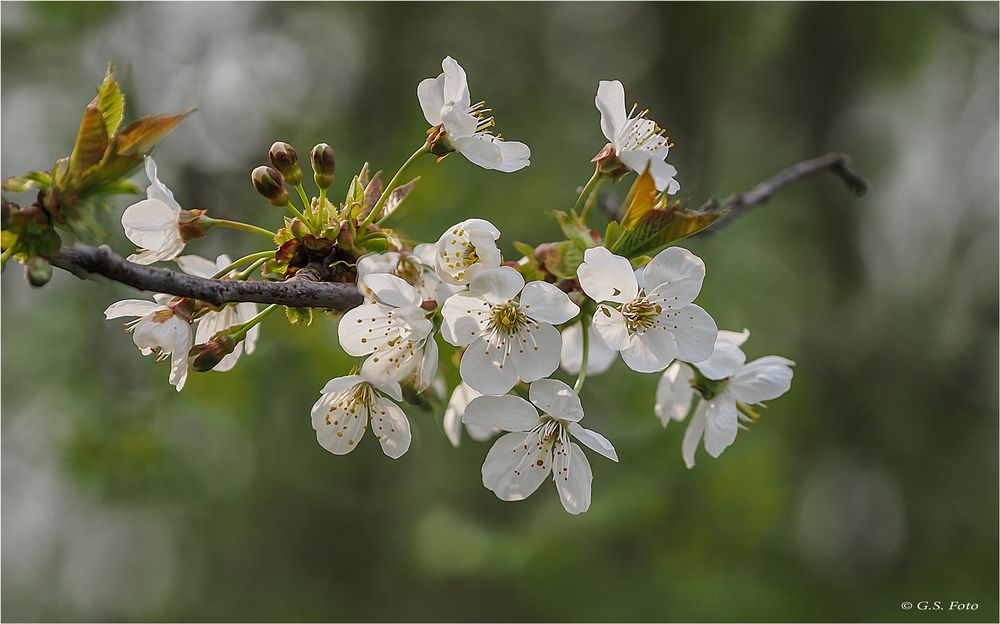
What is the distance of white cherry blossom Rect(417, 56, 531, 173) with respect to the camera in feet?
4.46

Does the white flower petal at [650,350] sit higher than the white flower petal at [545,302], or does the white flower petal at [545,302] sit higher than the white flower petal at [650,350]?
the white flower petal at [545,302]

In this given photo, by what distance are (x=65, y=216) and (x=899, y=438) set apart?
5171mm

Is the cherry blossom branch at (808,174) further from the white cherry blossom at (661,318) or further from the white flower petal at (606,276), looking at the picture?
the white flower petal at (606,276)

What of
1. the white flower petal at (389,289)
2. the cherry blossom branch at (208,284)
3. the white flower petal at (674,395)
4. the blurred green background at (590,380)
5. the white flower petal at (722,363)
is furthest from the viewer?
the blurred green background at (590,380)

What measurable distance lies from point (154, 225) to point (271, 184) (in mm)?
228

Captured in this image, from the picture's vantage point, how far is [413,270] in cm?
134

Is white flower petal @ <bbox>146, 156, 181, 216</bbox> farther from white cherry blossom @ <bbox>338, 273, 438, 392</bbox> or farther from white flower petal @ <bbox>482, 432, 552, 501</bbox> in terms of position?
white flower petal @ <bbox>482, 432, 552, 501</bbox>

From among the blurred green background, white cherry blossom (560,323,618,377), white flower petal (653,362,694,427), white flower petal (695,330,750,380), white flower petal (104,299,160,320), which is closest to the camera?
white flower petal (104,299,160,320)

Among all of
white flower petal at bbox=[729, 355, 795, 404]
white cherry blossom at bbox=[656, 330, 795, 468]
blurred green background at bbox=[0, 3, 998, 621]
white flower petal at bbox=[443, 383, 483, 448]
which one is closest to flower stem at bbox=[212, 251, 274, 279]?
white flower petal at bbox=[443, 383, 483, 448]

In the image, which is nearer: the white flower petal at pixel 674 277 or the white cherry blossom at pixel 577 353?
the white flower petal at pixel 674 277

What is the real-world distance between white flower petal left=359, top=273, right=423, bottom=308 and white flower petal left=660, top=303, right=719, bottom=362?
43cm

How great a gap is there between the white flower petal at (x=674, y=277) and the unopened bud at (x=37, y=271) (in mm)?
859

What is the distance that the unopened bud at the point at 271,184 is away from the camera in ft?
4.18

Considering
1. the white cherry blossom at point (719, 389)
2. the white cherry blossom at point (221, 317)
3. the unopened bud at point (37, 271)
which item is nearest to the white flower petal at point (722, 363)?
the white cherry blossom at point (719, 389)
